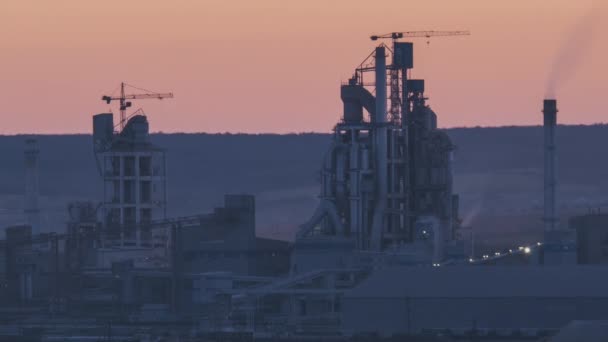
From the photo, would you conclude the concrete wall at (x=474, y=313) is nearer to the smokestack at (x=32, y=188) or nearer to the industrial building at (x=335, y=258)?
the industrial building at (x=335, y=258)

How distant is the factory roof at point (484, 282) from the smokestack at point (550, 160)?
10.5 metres

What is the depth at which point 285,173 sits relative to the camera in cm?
13250

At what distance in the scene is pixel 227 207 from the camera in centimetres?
4406

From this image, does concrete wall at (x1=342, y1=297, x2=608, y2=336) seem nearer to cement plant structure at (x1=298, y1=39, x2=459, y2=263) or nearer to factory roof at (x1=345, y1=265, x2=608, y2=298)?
factory roof at (x1=345, y1=265, x2=608, y2=298)

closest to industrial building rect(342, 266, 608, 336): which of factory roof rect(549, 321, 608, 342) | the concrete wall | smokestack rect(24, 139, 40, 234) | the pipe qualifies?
the concrete wall

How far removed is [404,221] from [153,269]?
20.7 feet

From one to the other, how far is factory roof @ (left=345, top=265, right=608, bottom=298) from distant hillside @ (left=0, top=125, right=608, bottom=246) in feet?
120

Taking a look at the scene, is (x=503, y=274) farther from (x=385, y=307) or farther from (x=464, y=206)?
(x=464, y=206)

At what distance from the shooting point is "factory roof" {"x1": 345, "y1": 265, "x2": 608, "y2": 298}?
3450 centimetres

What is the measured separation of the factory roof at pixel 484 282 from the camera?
113 feet

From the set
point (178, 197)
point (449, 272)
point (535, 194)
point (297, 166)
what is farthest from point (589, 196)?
point (449, 272)

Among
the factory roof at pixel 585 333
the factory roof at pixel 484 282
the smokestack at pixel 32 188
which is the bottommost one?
the factory roof at pixel 585 333

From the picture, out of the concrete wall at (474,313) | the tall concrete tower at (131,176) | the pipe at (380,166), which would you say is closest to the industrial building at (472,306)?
the concrete wall at (474,313)

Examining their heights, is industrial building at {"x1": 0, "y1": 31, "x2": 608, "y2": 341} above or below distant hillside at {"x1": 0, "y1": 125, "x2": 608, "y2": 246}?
below
